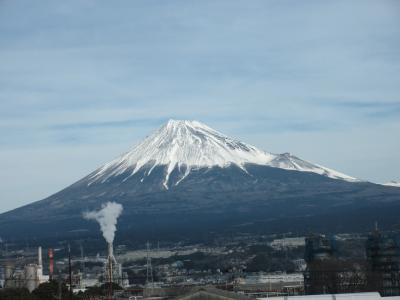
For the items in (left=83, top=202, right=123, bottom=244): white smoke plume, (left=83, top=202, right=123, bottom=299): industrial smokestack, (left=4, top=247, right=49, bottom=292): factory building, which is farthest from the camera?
(left=83, top=202, right=123, bottom=244): white smoke plume

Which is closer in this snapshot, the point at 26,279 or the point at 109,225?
the point at 26,279

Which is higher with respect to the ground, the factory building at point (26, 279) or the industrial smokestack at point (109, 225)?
the industrial smokestack at point (109, 225)

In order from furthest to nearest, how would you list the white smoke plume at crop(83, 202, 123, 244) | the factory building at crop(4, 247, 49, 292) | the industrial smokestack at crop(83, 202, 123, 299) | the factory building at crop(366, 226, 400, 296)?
1. the white smoke plume at crop(83, 202, 123, 244)
2. the industrial smokestack at crop(83, 202, 123, 299)
3. the factory building at crop(366, 226, 400, 296)
4. the factory building at crop(4, 247, 49, 292)

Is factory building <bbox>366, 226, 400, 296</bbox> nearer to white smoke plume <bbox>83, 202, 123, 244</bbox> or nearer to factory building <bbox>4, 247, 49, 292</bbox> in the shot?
factory building <bbox>4, 247, 49, 292</bbox>

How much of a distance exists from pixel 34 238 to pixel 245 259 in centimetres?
6025

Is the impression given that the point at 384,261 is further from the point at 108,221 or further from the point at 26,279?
the point at 108,221

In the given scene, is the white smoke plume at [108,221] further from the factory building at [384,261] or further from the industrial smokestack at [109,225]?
the factory building at [384,261]

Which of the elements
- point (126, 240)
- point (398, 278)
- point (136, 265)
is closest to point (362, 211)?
point (126, 240)

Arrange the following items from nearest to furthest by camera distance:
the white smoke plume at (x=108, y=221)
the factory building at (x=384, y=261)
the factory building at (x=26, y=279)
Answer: the factory building at (x=26, y=279), the factory building at (x=384, y=261), the white smoke plume at (x=108, y=221)

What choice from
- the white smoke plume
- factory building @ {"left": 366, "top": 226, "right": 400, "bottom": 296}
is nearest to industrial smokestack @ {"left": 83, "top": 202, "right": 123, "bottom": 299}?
the white smoke plume

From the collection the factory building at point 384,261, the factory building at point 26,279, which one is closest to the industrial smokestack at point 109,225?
the factory building at point 26,279

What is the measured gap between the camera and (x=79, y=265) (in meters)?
126

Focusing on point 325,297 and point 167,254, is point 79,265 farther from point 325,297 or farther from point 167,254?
point 325,297

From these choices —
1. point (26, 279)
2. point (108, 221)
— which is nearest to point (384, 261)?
point (26, 279)
